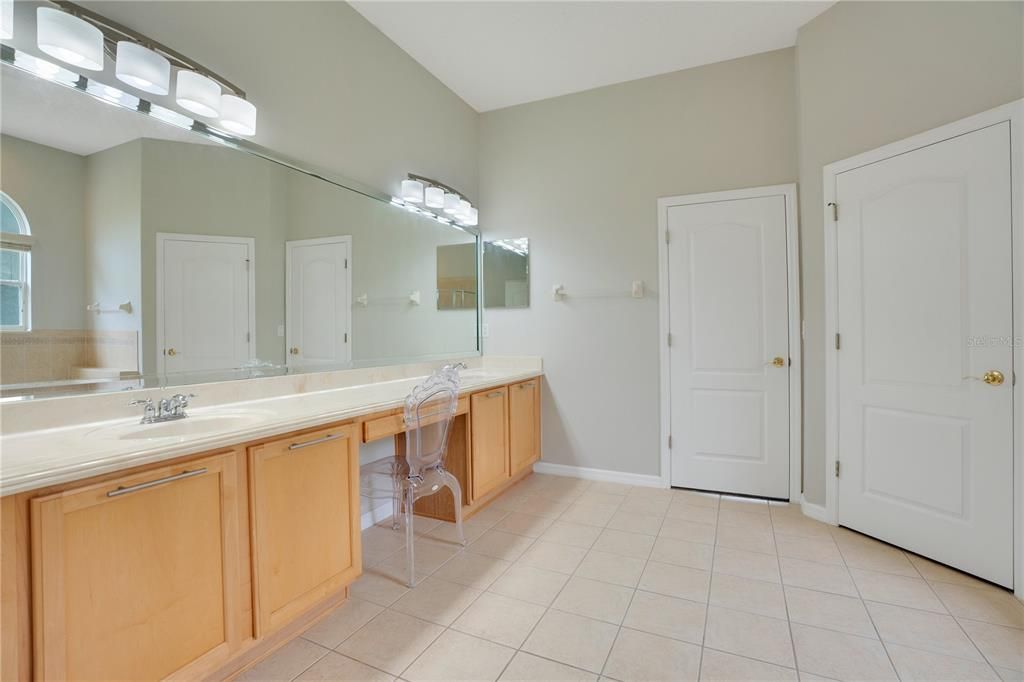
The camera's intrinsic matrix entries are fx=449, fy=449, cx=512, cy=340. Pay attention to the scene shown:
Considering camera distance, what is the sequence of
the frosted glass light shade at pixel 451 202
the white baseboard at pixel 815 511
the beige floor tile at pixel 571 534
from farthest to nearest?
the frosted glass light shade at pixel 451 202, the white baseboard at pixel 815 511, the beige floor tile at pixel 571 534

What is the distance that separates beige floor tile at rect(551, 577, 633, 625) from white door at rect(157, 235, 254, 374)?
172cm

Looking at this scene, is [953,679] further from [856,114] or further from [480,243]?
[480,243]

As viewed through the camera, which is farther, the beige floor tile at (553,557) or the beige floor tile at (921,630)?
the beige floor tile at (553,557)

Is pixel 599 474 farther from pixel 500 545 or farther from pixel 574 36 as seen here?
pixel 574 36

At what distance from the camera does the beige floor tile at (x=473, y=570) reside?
6.72ft

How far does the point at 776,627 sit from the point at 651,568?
558 mm

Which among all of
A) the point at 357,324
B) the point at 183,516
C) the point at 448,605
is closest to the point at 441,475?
the point at 448,605

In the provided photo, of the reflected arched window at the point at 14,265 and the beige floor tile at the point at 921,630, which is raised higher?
the reflected arched window at the point at 14,265

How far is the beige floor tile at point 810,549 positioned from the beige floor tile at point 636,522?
0.62m

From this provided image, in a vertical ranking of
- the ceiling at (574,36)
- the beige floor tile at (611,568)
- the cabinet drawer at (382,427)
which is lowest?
the beige floor tile at (611,568)

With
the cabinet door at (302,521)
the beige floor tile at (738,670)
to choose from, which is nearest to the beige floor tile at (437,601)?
the cabinet door at (302,521)

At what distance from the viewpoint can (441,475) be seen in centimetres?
221

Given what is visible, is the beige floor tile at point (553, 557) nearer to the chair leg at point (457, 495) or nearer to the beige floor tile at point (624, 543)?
the beige floor tile at point (624, 543)

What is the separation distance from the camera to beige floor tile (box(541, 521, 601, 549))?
8.00 ft
